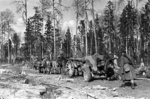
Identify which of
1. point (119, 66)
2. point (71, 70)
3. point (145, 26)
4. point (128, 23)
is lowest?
point (71, 70)

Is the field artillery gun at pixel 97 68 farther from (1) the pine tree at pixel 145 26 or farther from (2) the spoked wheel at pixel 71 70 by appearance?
(1) the pine tree at pixel 145 26

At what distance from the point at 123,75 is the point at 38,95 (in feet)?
12.6

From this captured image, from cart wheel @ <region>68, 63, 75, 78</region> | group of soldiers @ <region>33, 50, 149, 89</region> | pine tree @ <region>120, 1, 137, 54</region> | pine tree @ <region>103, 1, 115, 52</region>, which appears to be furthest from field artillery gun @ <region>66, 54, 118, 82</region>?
pine tree @ <region>103, 1, 115, 52</region>

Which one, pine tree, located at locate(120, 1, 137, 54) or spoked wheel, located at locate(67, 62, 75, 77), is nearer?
spoked wheel, located at locate(67, 62, 75, 77)

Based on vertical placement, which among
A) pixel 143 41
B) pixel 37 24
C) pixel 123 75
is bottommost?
pixel 123 75

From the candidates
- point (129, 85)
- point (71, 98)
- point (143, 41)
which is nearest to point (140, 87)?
point (129, 85)

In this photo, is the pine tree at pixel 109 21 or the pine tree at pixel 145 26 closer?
the pine tree at pixel 145 26

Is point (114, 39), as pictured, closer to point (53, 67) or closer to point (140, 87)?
point (53, 67)

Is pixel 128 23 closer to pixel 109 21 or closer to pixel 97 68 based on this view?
pixel 109 21

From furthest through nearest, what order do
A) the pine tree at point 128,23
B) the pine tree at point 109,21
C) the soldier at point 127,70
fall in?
1. the pine tree at point 109,21
2. the pine tree at point 128,23
3. the soldier at point 127,70

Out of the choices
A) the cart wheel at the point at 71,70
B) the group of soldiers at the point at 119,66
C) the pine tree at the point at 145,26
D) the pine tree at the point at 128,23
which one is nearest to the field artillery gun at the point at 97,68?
the group of soldiers at the point at 119,66

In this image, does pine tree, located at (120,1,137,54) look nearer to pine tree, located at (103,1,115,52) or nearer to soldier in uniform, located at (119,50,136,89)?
pine tree, located at (103,1,115,52)

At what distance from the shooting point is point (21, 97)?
689 centimetres

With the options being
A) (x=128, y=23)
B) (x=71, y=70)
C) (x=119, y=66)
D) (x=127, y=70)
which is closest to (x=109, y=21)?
(x=128, y=23)
